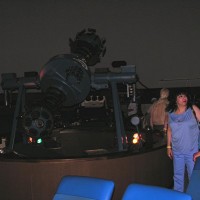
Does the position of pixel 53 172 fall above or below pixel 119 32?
below

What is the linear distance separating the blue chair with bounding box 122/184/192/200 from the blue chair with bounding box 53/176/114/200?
14 centimetres

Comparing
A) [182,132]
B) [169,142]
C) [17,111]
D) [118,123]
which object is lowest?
[169,142]

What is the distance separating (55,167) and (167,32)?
7.10 metres

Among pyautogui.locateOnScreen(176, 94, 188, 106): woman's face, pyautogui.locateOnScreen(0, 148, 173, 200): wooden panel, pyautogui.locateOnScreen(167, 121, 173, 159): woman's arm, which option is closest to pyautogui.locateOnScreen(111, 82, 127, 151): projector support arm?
pyautogui.locateOnScreen(0, 148, 173, 200): wooden panel

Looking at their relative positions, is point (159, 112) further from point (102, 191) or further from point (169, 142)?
point (102, 191)

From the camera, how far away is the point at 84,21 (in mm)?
10266

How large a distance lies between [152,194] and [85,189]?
47 cm

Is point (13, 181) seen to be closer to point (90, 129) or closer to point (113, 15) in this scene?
point (90, 129)

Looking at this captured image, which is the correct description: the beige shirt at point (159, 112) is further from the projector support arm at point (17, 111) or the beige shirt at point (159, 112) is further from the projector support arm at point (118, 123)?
the projector support arm at point (17, 111)

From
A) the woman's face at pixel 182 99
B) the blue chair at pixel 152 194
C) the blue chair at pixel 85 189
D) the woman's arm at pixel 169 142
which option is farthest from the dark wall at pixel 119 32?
the blue chair at pixel 152 194

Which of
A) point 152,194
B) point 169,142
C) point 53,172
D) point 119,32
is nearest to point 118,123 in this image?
point 169,142

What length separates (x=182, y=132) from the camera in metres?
3.86

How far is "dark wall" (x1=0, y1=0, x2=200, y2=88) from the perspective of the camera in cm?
1002

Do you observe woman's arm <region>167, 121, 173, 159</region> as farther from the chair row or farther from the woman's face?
the chair row
